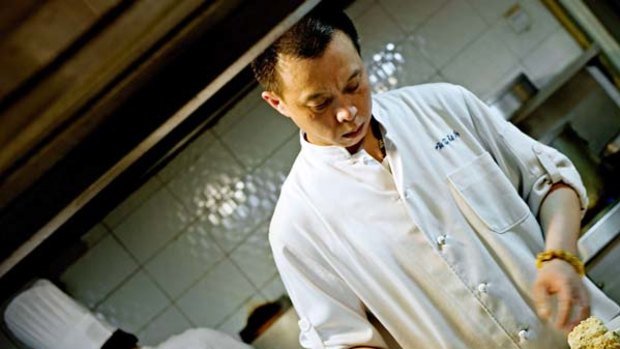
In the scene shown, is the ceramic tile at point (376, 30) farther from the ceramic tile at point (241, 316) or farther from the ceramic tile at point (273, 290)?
the ceramic tile at point (241, 316)

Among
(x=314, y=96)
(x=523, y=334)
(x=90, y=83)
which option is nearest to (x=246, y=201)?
(x=314, y=96)

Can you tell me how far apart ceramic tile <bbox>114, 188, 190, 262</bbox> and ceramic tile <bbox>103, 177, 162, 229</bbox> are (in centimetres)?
3

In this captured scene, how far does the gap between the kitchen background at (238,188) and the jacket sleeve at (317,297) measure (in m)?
1.83

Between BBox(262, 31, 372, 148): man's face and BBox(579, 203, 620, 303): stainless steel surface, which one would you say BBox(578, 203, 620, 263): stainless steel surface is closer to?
BBox(579, 203, 620, 303): stainless steel surface

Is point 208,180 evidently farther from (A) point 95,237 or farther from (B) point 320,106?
(B) point 320,106

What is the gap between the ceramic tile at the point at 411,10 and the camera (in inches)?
147

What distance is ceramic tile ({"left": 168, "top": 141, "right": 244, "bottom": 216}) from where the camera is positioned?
12.0 ft

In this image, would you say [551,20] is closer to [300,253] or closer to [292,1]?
[300,253]

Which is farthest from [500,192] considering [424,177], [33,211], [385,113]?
[33,211]

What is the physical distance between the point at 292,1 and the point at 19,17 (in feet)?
1.24

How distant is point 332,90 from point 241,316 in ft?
8.06

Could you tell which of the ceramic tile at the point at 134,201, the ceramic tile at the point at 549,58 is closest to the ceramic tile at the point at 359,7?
the ceramic tile at the point at 549,58

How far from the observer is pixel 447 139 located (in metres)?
1.79

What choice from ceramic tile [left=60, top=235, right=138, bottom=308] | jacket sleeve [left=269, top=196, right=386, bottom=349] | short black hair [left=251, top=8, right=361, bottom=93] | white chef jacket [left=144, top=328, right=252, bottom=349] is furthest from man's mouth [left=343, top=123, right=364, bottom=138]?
ceramic tile [left=60, top=235, right=138, bottom=308]
